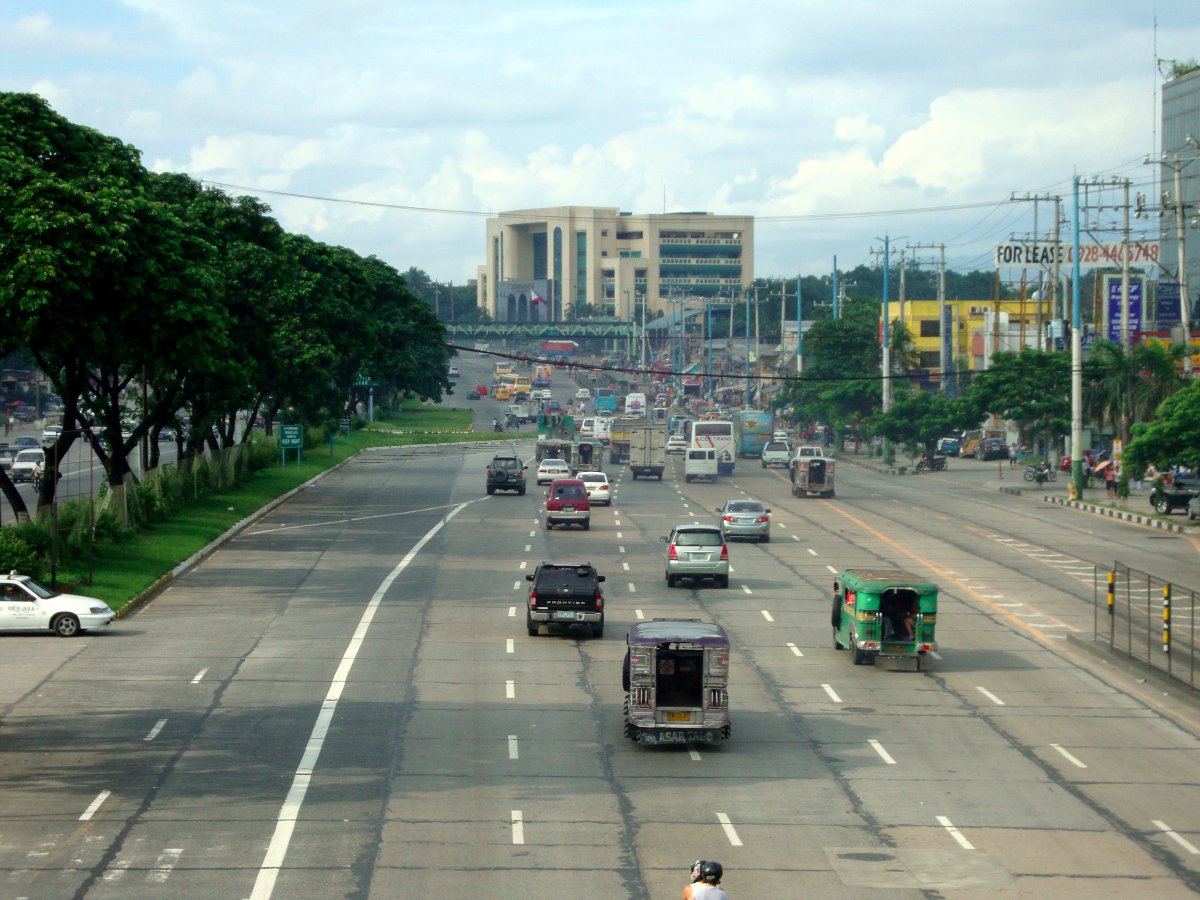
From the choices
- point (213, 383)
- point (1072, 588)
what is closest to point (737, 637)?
point (1072, 588)

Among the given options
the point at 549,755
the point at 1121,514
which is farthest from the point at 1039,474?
the point at 549,755

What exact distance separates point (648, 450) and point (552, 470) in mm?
9838

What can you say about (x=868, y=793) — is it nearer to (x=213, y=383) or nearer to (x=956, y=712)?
(x=956, y=712)

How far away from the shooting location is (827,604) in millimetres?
41781

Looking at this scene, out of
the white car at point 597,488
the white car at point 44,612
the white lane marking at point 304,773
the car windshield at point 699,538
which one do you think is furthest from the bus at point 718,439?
the white car at point 44,612

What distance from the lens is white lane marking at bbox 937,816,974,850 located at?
19656mm

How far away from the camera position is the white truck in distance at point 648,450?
91.1 meters

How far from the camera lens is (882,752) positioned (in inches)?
987

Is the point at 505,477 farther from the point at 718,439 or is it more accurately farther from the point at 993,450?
the point at 993,450

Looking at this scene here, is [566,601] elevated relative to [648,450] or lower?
lower

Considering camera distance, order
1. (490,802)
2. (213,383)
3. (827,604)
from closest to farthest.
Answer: (490,802) → (827,604) → (213,383)

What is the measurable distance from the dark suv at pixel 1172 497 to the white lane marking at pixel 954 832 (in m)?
48.5

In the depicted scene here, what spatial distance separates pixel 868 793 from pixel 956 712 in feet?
21.6

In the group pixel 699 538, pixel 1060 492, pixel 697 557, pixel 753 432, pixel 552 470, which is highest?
pixel 753 432
